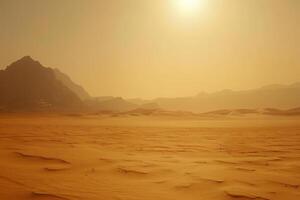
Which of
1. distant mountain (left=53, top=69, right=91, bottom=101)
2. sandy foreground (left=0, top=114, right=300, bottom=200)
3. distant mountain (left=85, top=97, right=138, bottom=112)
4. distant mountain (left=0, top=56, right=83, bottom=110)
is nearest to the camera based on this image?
sandy foreground (left=0, top=114, right=300, bottom=200)

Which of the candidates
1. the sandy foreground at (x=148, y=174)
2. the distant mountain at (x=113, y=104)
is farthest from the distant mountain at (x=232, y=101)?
the sandy foreground at (x=148, y=174)

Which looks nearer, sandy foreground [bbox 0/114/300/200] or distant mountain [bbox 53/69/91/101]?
sandy foreground [bbox 0/114/300/200]

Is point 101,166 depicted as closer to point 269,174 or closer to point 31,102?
point 269,174

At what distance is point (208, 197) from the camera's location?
458 centimetres

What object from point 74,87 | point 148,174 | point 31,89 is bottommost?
point 148,174

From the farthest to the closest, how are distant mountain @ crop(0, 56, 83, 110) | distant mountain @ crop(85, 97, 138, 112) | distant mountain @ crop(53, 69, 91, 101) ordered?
distant mountain @ crop(53, 69, 91, 101), distant mountain @ crop(85, 97, 138, 112), distant mountain @ crop(0, 56, 83, 110)

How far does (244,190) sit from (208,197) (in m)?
0.53

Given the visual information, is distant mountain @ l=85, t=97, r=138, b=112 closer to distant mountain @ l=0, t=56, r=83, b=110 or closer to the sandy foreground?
distant mountain @ l=0, t=56, r=83, b=110

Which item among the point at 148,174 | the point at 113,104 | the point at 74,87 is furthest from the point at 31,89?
the point at 148,174

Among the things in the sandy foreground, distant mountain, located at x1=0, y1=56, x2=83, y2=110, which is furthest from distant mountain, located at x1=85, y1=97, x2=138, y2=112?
the sandy foreground

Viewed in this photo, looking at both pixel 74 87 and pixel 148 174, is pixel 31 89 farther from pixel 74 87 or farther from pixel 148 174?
pixel 148 174

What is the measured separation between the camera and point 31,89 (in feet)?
219

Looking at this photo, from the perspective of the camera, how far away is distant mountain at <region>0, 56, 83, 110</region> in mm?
61719

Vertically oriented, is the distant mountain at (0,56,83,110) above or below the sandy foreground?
above
